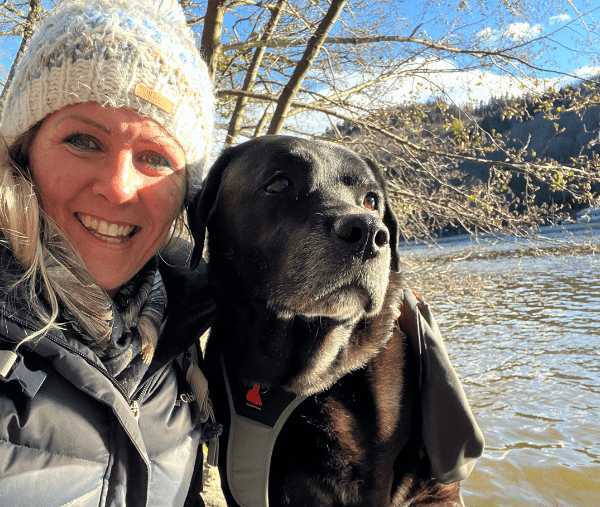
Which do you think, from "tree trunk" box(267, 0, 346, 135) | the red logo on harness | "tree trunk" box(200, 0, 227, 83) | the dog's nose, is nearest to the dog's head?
the dog's nose

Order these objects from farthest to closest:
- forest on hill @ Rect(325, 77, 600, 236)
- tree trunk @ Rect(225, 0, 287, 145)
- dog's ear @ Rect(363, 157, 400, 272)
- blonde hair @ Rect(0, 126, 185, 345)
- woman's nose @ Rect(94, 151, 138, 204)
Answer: tree trunk @ Rect(225, 0, 287, 145) < forest on hill @ Rect(325, 77, 600, 236) < dog's ear @ Rect(363, 157, 400, 272) < woman's nose @ Rect(94, 151, 138, 204) < blonde hair @ Rect(0, 126, 185, 345)

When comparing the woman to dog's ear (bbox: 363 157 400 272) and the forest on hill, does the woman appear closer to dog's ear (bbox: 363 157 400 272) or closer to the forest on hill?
dog's ear (bbox: 363 157 400 272)

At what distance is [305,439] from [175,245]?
1183 mm

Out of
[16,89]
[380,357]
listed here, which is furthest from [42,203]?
[380,357]

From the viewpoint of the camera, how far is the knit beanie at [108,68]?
179 centimetres

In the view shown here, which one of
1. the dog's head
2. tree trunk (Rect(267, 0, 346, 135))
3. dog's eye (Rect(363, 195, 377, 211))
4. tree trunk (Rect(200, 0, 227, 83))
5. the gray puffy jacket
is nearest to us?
the gray puffy jacket

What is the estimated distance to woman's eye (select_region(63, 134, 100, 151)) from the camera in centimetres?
179

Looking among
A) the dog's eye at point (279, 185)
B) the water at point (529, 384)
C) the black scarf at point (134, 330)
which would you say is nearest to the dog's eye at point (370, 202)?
the dog's eye at point (279, 185)

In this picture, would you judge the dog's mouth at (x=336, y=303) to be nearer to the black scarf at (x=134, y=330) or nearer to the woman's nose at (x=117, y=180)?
the black scarf at (x=134, y=330)

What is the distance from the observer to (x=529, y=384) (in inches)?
294

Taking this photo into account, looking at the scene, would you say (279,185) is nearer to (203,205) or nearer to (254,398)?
(203,205)

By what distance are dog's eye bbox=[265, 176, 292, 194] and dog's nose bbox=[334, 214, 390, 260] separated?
47cm

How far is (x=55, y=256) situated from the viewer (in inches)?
67.3

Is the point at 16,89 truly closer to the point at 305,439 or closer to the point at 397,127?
the point at 305,439
